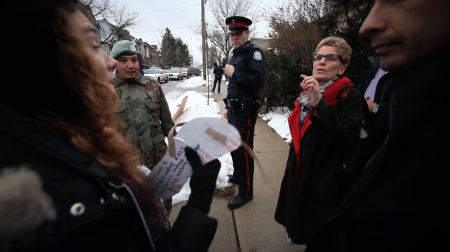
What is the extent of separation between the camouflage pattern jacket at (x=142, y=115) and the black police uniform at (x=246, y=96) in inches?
36.1

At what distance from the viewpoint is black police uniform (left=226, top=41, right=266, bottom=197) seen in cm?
249

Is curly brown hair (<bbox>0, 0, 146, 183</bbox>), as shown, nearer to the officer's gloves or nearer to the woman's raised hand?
the officer's gloves

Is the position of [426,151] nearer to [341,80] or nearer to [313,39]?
[341,80]

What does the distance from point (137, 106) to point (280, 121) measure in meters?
4.57

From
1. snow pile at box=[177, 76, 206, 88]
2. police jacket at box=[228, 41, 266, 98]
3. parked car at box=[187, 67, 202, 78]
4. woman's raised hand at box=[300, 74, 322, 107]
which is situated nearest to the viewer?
woman's raised hand at box=[300, 74, 322, 107]

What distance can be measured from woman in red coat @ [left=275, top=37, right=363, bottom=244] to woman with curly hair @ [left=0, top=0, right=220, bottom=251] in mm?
1053

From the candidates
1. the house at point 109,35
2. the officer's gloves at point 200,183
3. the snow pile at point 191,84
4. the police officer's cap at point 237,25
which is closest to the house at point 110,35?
the house at point 109,35

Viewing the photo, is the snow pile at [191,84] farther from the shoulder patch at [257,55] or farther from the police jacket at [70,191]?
the police jacket at [70,191]

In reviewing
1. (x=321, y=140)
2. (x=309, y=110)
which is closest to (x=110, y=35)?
(x=309, y=110)

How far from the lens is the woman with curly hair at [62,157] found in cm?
51

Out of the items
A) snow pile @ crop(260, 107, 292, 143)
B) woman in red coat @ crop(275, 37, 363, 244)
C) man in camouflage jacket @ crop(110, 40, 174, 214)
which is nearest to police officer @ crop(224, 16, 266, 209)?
woman in red coat @ crop(275, 37, 363, 244)

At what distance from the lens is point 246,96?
2586 millimetres

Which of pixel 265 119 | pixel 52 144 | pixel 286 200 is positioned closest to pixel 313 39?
pixel 265 119

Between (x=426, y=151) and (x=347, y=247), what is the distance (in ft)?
1.16
